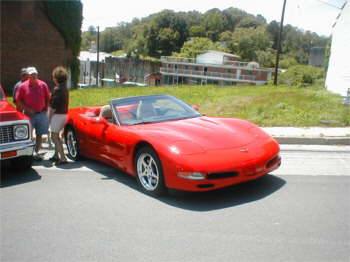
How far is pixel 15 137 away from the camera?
18.6ft

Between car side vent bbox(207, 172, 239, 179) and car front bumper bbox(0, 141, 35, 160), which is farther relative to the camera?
car front bumper bbox(0, 141, 35, 160)

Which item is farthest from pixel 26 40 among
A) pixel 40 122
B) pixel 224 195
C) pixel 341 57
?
pixel 224 195

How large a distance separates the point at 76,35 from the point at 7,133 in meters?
25.0

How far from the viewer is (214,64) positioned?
85875 millimetres

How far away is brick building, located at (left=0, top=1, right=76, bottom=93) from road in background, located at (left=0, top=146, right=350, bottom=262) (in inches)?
858

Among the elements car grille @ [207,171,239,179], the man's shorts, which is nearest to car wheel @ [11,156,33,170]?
the man's shorts

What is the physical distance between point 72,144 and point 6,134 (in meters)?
1.34

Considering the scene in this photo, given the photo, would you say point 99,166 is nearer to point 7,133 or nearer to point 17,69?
point 7,133

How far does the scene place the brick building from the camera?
24422 mm

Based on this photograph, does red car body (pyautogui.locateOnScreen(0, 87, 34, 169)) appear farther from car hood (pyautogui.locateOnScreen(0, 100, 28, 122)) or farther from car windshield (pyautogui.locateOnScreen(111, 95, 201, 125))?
car windshield (pyautogui.locateOnScreen(111, 95, 201, 125))

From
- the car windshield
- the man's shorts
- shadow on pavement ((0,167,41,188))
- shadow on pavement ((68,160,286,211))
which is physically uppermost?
the car windshield

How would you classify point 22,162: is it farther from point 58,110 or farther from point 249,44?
point 249,44

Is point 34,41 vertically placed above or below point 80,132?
above

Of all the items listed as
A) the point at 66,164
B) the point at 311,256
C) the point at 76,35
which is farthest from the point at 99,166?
the point at 76,35
